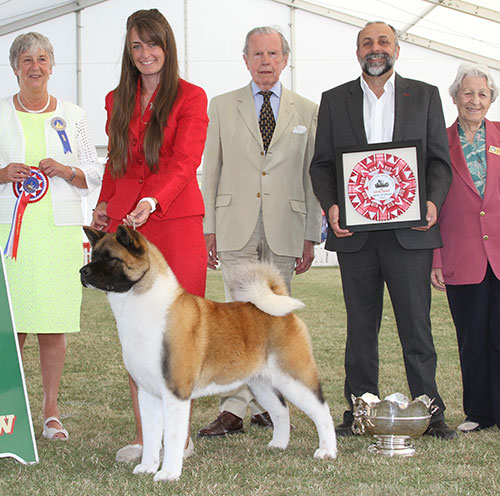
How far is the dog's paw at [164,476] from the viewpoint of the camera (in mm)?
2943

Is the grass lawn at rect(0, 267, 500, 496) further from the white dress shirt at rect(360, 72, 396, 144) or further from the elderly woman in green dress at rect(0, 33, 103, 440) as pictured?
the white dress shirt at rect(360, 72, 396, 144)

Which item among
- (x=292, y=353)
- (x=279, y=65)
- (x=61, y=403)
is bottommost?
(x=61, y=403)

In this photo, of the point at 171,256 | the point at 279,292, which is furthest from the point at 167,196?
the point at 279,292

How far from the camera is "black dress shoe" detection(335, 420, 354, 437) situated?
392 centimetres

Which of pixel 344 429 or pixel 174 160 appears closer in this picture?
pixel 174 160

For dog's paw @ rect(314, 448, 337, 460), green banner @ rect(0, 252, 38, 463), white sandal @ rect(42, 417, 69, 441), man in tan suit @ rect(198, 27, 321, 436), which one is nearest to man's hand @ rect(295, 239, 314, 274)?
man in tan suit @ rect(198, 27, 321, 436)

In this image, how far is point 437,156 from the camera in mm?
3781

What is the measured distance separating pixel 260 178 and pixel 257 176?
0.07ft

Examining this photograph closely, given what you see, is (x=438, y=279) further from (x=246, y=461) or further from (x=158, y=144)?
(x=158, y=144)

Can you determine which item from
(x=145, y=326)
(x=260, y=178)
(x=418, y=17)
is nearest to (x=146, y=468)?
(x=145, y=326)

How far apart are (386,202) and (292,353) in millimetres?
996

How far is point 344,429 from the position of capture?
396 cm

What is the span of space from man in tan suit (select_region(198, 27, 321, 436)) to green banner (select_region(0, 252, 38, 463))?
1.18 m

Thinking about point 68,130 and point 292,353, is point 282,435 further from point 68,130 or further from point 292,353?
point 68,130
